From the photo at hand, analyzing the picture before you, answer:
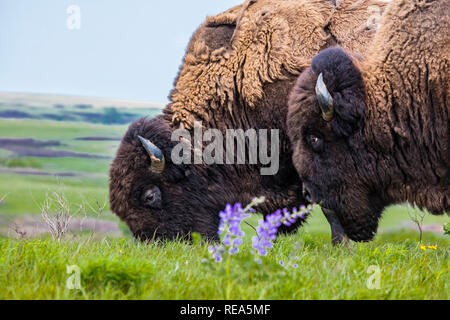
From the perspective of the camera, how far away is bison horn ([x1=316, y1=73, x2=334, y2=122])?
4.84 m

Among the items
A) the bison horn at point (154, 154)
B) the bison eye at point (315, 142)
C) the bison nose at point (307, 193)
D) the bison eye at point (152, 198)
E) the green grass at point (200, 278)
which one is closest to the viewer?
the green grass at point (200, 278)

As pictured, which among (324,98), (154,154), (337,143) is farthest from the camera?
(154,154)

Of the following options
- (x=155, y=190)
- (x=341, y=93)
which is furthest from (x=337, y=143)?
(x=155, y=190)

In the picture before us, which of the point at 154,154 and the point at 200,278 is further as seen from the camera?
the point at 154,154

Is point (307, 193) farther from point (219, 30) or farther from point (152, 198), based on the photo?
point (219, 30)

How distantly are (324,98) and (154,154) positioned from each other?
1.93 metres

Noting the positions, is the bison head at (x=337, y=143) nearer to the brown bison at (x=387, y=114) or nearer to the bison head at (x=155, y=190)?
the brown bison at (x=387, y=114)

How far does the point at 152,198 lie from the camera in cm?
602

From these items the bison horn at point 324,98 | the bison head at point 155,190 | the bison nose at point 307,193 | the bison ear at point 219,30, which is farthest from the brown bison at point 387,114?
the bison ear at point 219,30

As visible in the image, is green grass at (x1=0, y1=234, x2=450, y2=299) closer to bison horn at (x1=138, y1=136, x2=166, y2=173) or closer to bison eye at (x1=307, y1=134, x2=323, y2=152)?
bison eye at (x1=307, y1=134, x2=323, y2=152)

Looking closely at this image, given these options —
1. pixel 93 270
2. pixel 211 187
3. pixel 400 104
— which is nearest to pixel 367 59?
pixel 400 104

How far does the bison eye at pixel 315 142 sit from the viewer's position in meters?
5.14

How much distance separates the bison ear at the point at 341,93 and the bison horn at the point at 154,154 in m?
1.82
